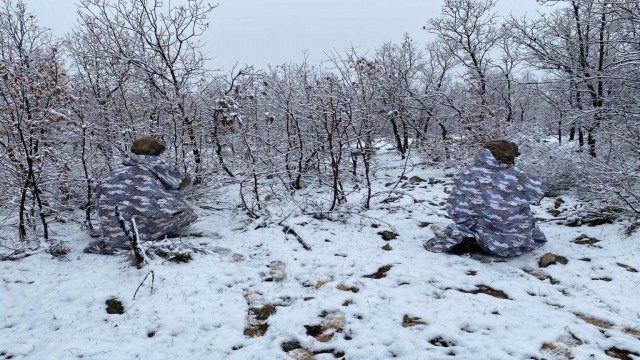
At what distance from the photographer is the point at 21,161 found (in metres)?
6.67

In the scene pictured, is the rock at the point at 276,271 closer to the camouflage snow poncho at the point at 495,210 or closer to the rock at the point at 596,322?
the camouflage snow poncho at the point at 495,210

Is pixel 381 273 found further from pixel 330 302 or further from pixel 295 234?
pixel 295 234

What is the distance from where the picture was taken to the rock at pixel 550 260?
5.40 metres

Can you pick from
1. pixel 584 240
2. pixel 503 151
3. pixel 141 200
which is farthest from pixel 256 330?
pixel 584 240

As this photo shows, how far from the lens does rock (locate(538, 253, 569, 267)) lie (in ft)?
17.7

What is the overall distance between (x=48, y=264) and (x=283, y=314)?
3844 millimetres

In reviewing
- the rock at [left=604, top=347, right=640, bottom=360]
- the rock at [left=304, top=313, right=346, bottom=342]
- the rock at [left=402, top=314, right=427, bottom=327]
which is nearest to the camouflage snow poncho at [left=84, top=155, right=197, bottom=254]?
the rock at [left=304, top=313, right=346, bottom=342]

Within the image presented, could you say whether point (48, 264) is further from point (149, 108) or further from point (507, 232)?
point (507, 232)

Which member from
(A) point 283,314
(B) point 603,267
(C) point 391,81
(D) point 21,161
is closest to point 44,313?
(A) point 283,314

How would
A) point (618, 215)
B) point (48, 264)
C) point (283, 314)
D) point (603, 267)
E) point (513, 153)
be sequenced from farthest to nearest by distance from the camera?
point (618, 215), point (513, 153), point (48, 264), point (603, 267), point (283, 314)

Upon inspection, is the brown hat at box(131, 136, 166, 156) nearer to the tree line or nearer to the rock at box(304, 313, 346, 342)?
the tree line

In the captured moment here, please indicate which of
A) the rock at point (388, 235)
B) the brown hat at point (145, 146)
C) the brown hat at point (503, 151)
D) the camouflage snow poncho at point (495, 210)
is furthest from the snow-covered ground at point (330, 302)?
the brown hat at point (145, 146)

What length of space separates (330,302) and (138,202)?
3640 mm

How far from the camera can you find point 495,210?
18.9ft
